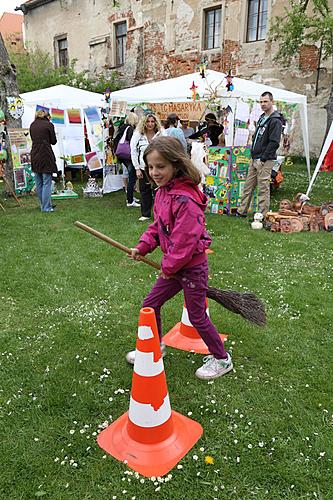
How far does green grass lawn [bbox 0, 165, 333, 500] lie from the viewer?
7.29ft

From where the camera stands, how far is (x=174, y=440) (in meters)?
2.45

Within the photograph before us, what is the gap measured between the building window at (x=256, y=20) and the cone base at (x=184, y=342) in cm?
1626

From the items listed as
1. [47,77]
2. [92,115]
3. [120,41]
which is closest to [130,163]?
[92,115]

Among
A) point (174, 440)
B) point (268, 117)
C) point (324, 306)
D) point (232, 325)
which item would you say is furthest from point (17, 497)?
point (268, 117)

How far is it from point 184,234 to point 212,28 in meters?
18.3

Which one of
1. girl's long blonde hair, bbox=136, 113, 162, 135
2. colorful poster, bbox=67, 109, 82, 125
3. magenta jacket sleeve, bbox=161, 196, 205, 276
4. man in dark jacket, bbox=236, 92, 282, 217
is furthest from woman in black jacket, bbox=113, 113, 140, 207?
magenta jacket sleeve, bbox=161, 196, 205, 276

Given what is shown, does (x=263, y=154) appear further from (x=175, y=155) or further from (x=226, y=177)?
(x=175, y=155)

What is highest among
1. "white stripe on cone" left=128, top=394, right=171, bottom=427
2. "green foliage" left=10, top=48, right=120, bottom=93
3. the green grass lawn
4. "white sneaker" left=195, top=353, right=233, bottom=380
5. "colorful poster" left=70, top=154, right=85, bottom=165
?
"green foliage" left=10, top=48, right=120, bottom=93

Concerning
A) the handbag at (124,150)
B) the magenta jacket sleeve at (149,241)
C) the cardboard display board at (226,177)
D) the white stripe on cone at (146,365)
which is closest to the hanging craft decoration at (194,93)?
the cardboard display board at (226,177)

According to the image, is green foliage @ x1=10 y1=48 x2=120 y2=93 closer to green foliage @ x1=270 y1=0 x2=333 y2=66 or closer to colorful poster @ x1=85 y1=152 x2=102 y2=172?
green foliage @ x1=270 y1=0 x2=333 y2=66

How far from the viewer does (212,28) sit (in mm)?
18000

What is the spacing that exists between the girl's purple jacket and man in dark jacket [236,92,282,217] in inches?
192

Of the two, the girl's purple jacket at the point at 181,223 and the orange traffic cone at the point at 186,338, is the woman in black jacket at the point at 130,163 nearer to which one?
the orange traffic cone at the point at 186,338

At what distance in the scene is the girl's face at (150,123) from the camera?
6.50 meters
